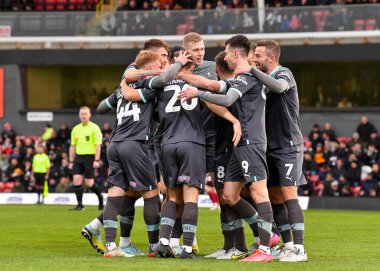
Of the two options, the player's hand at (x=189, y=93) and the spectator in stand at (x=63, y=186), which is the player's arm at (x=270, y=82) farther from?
the spectator in stand at (x=63, y=186)

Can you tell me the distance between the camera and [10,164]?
3400cm

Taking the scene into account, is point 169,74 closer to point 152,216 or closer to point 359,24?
point 152,216

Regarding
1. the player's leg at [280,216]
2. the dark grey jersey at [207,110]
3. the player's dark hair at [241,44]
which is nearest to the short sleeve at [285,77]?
the player's dark hair at [241,44]

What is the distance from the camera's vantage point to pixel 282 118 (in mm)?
12141

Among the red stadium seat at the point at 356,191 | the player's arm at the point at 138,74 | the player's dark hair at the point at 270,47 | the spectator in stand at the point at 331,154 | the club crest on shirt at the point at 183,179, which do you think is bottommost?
the red stadium seat at the point at 356,191

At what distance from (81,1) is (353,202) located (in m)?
14.6

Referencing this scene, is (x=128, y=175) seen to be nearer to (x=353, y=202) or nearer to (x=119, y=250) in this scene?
(x=119, y=250)

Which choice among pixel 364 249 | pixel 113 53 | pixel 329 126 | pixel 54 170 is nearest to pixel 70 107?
pixel 113 53

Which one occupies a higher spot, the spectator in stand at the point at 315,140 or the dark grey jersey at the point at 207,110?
the dark grey jersey at the point at 207,110

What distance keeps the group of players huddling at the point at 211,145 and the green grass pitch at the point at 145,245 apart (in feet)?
1.58

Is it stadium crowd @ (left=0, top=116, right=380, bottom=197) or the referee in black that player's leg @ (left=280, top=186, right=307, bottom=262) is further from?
stadium crowd @ (left=0, top=116, right=380, bottom=197)

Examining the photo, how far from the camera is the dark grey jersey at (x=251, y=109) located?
11758 millimetres

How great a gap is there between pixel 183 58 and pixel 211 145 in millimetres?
1133

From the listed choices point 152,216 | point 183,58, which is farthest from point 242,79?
point 152,216
